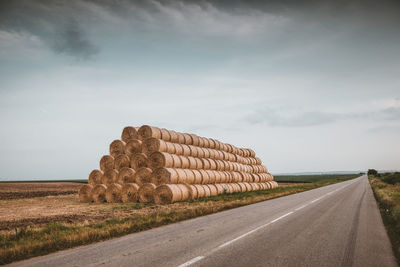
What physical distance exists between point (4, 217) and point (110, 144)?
9248 mm

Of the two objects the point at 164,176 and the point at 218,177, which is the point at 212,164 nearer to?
the point at 218,177

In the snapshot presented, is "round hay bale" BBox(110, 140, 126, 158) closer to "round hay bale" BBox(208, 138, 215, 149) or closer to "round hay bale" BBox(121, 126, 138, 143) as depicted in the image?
"round hay bale" BBox(121, 126, 138, 143)

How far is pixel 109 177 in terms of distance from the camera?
20250 mm

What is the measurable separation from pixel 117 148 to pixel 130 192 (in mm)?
3553

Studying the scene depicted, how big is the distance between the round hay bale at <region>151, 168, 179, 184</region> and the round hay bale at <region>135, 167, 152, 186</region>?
1.22ft

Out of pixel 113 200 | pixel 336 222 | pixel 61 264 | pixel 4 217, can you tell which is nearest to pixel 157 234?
pixel 61 264

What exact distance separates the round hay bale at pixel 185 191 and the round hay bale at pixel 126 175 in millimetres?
3088

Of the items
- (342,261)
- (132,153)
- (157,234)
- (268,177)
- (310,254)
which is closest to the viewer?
(342,261)

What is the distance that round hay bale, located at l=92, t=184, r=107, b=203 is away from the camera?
20.0 m

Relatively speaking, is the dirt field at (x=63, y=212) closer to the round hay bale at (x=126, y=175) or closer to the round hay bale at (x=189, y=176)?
the round hay bale at (x=126, y=175)

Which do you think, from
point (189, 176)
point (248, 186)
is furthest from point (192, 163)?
point (248, 186)

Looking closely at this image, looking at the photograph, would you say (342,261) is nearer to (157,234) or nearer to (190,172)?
(157,234)

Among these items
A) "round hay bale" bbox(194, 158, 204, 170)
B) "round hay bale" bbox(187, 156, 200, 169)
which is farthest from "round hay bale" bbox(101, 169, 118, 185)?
"round hay bale" bbox(194, 158, 204, 170)

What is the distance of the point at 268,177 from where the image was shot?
37.5 m
